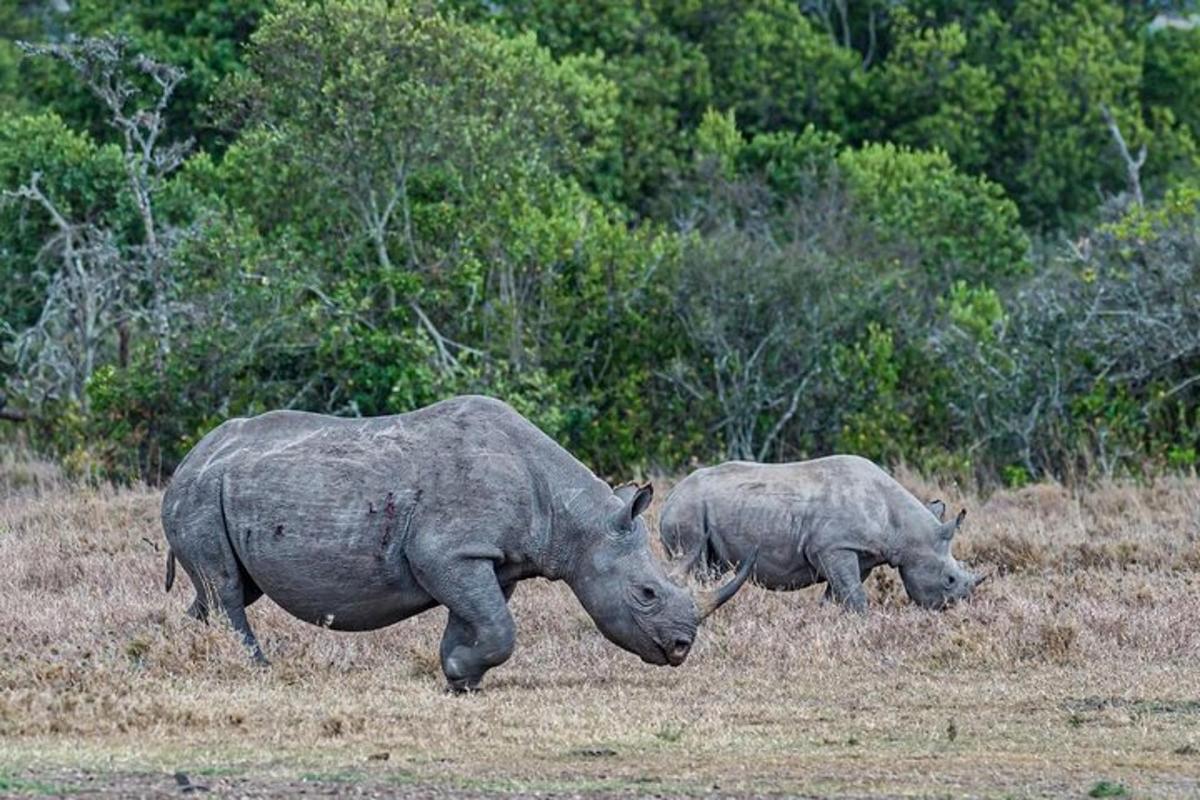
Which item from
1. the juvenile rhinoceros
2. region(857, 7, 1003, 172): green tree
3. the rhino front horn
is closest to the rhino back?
the juvenile rhinoceros

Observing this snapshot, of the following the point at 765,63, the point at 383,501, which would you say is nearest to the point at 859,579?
the point at 383,501

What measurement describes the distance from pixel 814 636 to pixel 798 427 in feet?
39.4

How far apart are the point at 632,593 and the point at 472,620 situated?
867mm

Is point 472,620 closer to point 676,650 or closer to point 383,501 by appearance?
point 383,501

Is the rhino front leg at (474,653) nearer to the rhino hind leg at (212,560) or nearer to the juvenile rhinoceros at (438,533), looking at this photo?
the juvenile rhinoceros at (438,533)

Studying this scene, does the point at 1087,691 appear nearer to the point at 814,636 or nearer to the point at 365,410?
the point at 814,636

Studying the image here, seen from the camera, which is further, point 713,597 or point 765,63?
point 765,63

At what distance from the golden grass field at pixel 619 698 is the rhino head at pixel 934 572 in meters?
0.17

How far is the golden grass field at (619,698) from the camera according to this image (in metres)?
9.34

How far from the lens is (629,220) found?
34.4m

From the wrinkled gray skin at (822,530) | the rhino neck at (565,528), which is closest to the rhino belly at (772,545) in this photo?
the wrinkled gray skin at (822,530)

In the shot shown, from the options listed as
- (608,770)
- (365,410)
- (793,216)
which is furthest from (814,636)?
(793,216)

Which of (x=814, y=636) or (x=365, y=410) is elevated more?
(x=814, y=636)

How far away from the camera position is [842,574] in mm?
15266
